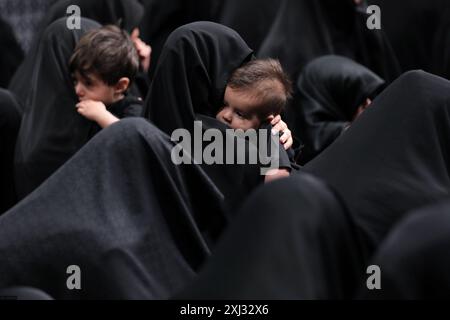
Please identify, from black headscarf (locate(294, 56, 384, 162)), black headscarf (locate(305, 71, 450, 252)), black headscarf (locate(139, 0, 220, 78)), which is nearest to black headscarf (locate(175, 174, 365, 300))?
black headscarf (locate(305, 71, 450, 252))

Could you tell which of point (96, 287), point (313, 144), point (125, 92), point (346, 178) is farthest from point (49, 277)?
point (313, 144)

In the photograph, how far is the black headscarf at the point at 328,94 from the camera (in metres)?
4.95

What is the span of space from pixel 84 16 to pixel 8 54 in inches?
25.8

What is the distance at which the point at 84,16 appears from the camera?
4.95 metres

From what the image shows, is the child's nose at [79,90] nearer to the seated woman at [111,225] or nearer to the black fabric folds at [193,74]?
the black fabric folds at [193,74]

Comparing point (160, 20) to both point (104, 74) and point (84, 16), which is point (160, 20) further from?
point (104, 74)

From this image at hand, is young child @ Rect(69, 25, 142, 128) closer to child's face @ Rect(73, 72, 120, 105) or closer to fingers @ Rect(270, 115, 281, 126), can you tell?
child's face @ Rect(73, 72, 120, 105)

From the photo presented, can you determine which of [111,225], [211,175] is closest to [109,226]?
[111,225]

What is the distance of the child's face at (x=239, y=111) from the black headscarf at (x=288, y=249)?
1.18m

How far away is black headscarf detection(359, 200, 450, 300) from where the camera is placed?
1.93m

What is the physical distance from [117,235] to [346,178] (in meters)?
0.59

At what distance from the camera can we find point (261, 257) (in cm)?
208

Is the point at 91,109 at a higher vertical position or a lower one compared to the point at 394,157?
lower

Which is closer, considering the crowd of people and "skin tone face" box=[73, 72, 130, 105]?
the crowd of people
